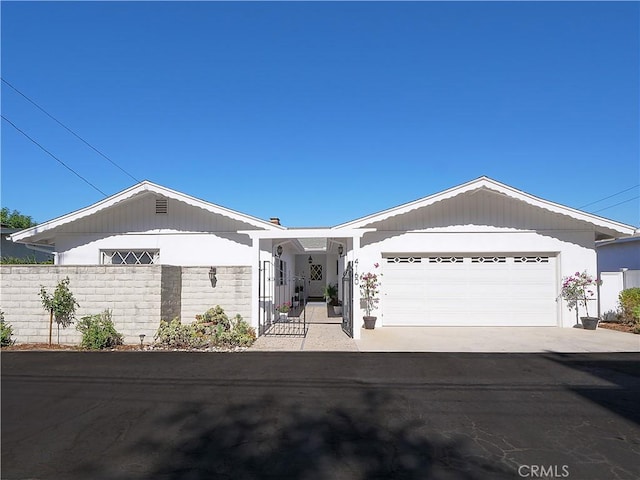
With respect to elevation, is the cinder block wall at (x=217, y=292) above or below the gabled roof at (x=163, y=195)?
below

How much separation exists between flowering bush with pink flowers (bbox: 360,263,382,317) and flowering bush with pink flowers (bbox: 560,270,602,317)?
5875mm

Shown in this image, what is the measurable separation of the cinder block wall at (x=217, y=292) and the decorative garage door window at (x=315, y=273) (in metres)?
13.3

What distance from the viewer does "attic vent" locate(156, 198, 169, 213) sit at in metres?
12.7

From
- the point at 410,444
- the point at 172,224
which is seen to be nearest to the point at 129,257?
the point at 172,224

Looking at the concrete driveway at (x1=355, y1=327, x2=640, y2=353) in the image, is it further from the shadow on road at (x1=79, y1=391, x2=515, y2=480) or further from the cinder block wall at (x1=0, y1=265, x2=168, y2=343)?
the cinder block wall at (x1=0, y1=265, x2=168, y2=343)

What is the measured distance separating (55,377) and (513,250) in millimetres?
12480

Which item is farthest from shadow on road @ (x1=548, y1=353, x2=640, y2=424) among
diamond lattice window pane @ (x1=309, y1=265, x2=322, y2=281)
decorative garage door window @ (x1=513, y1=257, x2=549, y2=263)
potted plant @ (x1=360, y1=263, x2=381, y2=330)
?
diamond lattice window pane @ (x1=309, y1=265, x2=322, y2=281)

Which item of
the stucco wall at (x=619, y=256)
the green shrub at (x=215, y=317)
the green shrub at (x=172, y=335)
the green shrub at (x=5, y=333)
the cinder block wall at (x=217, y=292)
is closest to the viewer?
the green shrub at (x=172, y=335)

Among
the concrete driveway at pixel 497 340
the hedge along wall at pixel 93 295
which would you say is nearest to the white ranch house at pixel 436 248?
the concrete driveway at pixel 497 340

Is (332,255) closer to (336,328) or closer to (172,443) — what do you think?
(336,328)

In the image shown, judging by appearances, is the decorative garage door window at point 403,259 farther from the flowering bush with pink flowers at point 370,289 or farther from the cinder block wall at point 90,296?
the cinder block wall at point 90,296

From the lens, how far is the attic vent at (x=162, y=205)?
12.7 metres

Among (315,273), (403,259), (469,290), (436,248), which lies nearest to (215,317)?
(403,259)

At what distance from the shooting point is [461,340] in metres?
10.3
